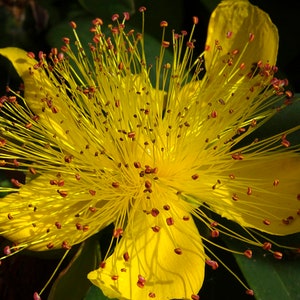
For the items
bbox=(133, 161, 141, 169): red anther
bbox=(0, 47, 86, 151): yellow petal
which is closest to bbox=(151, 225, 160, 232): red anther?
bbox=(133, 161, 141, 169): red anther

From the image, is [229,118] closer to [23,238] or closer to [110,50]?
[110,50]

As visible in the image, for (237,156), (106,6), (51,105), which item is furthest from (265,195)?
(106,6)

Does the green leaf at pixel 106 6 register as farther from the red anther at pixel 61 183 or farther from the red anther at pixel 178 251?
the red anther at pixel 178 251

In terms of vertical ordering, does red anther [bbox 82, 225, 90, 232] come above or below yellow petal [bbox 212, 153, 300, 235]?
below

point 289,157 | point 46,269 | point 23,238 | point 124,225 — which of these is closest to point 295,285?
point 289,157

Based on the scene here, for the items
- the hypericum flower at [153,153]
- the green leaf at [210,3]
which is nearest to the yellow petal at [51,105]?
the hypericum flower at [153,153]

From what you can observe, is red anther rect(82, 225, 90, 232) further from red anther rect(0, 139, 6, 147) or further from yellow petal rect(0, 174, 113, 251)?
red anther rect(0, 139, 6, 147)
